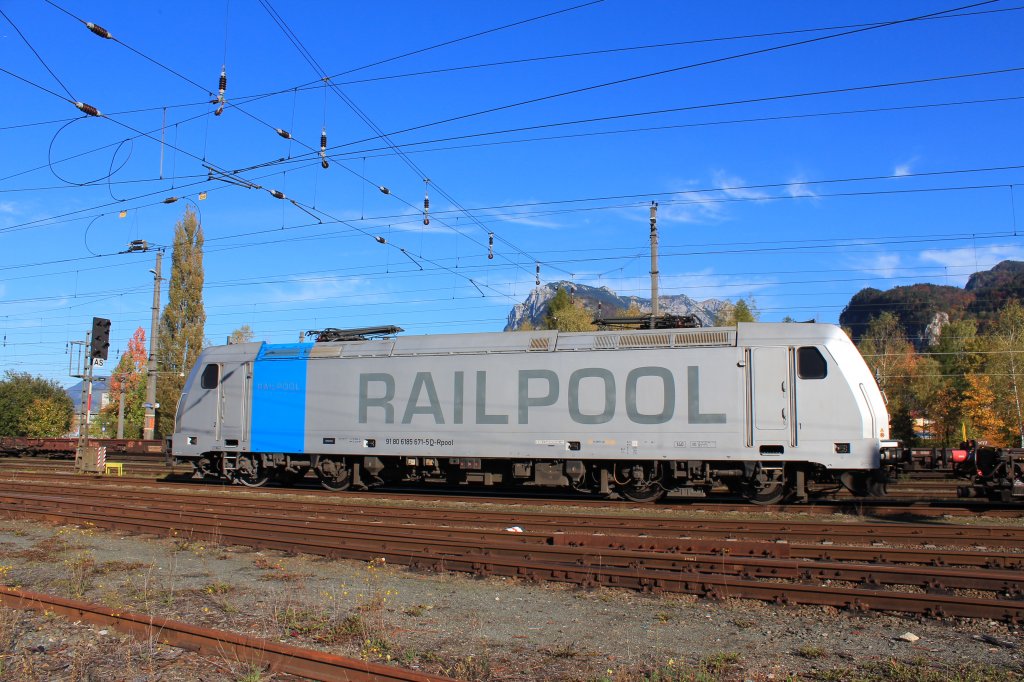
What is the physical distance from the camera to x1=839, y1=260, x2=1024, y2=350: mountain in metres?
121

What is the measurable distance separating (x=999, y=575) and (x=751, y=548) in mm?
2717

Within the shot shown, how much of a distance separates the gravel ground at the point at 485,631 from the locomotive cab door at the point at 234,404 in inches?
385

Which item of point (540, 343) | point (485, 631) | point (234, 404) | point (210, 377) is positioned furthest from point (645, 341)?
point (210, 377)

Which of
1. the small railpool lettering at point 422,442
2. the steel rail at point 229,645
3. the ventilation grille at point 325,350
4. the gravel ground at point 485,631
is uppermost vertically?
the ventilation grille at point 325,350

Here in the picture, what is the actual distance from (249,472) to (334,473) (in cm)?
265

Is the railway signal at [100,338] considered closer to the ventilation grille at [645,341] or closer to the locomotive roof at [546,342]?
the locomotive roof at [546,342]

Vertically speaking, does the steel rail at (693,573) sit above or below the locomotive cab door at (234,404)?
below

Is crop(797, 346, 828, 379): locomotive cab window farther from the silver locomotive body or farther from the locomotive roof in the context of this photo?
the locomotive roof

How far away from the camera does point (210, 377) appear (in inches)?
782

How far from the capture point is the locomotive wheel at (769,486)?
14.8 meters

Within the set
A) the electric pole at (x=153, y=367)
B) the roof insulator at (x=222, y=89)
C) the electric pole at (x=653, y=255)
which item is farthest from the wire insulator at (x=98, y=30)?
the electric pole at (x=153, y=367)

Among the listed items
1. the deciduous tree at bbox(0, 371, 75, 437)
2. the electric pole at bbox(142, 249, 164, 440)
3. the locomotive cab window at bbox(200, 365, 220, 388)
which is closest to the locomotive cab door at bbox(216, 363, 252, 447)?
the locomotive cab window at bbox(200, 365, 220, 388)

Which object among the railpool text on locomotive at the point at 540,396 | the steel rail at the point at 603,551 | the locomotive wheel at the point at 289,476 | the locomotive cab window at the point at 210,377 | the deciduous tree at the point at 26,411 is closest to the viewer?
the steel rail at the point at 603,551

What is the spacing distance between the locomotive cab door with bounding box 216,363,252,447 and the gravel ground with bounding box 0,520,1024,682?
979 cm
